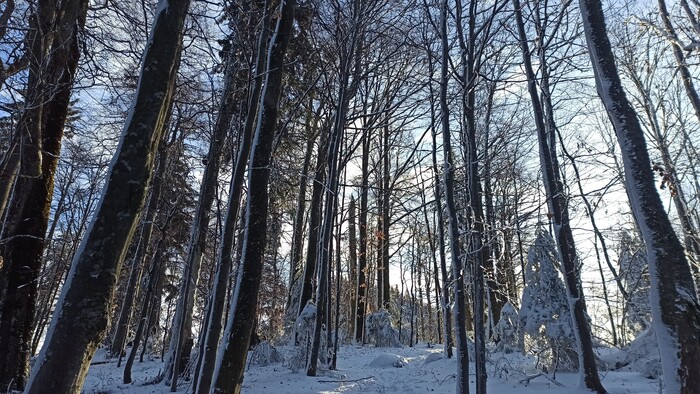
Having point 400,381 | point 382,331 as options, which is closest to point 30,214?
point 400,381

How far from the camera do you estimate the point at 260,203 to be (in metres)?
4.95

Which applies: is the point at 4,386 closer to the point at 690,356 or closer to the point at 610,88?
the point at 690,356

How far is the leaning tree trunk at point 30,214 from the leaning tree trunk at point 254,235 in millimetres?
3066

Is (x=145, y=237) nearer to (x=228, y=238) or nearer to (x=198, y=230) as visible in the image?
(x=198, y=230)

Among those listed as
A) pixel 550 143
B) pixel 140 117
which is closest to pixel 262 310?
pixel 550 143

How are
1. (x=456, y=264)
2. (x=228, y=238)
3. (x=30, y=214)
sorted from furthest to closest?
(x=30, y=214) → (x=228, y=238) → (x=456, y=264)

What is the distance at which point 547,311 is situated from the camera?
8.59 meters

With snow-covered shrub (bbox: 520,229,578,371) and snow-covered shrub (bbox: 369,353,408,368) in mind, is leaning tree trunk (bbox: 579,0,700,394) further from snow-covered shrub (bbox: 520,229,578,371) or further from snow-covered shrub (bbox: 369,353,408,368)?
snow-covered shrub (bbox: 369,353,408,368)

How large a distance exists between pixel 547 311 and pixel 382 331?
8.66 metres

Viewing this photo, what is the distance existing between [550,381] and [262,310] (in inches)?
642

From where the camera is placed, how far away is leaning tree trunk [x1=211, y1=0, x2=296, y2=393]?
4.23 metres

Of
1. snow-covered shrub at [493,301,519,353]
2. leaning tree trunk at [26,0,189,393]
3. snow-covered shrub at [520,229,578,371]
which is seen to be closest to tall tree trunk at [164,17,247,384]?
leaning tree trunk at [26,0,189,393]

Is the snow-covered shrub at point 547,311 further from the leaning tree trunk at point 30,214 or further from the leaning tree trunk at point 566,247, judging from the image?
the leaning tree trunk at point 30,214

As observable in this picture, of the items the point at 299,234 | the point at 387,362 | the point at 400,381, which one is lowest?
the point at 400,381
